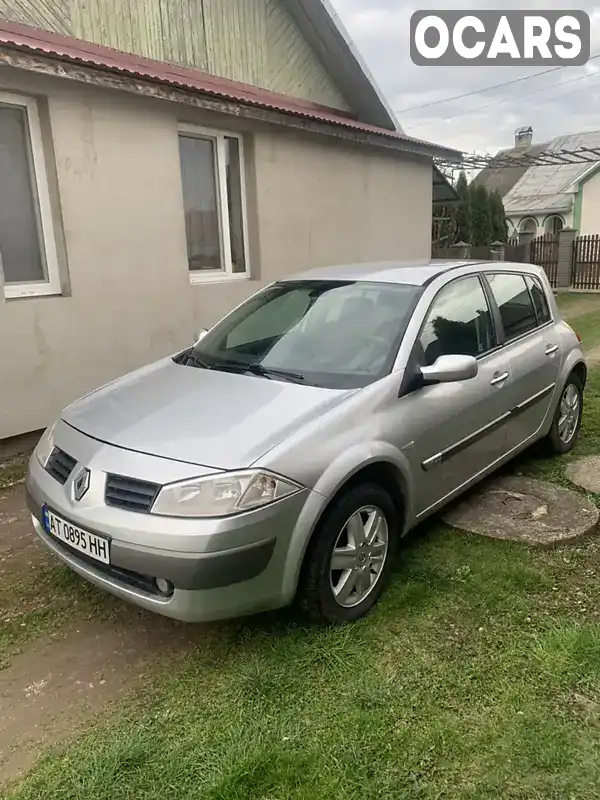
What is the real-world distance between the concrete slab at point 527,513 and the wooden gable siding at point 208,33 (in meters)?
6.14

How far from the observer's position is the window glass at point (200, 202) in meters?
7.23

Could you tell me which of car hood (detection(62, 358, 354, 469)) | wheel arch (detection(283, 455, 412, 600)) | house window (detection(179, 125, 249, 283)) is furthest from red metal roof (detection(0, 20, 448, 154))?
wheel arch (detection(283, 455, 412, 600))

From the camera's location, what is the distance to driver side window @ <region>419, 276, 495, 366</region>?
3.58 meters

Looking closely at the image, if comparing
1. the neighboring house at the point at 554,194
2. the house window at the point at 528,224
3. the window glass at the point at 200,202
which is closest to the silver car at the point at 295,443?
the window glass at the point at 200,202

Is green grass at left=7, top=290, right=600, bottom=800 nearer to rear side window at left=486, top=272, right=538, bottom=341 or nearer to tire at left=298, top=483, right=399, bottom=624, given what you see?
tire at left=298, top=483, right=399, bottom=624

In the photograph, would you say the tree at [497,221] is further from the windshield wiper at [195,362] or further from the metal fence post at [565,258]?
the windshield wiper at [195,362]

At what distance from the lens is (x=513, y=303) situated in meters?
4.50

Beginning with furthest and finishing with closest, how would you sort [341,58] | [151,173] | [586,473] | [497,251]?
[497,251]
[341,58]
[151,173]
[586,473]

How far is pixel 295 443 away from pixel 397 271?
181 centimetres

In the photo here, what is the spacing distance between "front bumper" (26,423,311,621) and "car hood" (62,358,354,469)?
0.43 feet

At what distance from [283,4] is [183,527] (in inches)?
354

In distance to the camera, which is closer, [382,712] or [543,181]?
[382,712]

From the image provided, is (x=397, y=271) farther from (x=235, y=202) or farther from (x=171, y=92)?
(x=235, y=202)

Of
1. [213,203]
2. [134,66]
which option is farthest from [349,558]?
[213,203]
